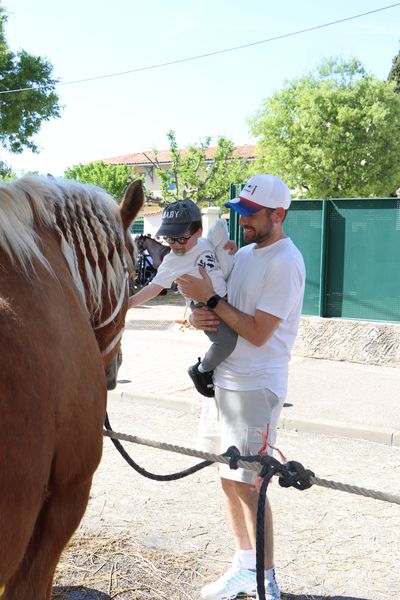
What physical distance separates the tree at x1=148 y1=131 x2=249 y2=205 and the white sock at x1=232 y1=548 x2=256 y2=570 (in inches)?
1226

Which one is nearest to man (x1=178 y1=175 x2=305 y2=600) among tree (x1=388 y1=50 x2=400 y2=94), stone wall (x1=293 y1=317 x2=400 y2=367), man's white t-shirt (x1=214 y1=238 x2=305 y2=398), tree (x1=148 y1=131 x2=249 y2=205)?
man's white t-shirt (x1=214 y1=238 x2=305 y2=398)

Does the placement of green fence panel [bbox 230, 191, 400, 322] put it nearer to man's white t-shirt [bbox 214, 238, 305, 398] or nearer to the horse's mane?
man's white t-shirt [bbox 214, 238, 305, 398]

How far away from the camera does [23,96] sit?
2069cm

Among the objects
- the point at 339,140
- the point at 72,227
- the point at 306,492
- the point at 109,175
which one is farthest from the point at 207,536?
the point at 109,175

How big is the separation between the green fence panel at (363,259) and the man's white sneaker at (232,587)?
6.36m

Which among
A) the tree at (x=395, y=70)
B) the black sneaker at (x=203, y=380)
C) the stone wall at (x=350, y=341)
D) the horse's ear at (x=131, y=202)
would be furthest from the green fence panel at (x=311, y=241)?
the tree at (x=395, y=70)

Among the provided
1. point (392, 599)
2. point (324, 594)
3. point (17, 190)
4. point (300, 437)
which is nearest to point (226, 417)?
point (324, 594)

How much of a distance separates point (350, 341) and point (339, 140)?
2130cm

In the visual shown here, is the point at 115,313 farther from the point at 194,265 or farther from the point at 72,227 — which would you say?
the point at 194,265

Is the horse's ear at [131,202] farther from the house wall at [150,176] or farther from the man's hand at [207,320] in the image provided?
the house wall at [150,176]

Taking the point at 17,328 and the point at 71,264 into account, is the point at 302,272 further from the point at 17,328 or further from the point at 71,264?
the point at 17,328

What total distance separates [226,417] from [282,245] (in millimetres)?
863

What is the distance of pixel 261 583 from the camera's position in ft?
7.49

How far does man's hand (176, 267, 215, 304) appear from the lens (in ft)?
9.45
